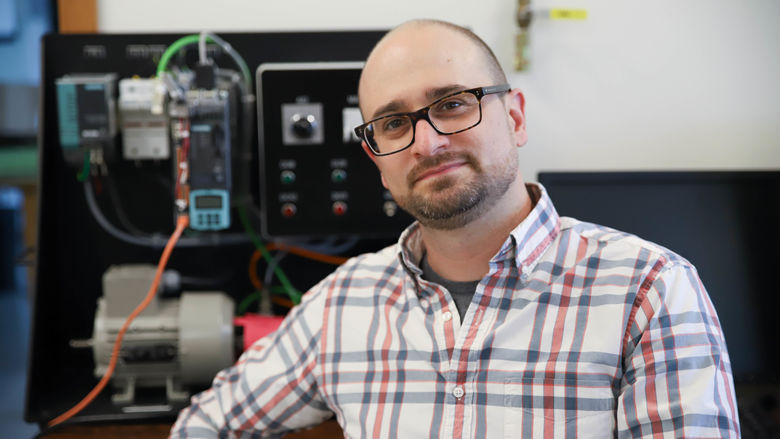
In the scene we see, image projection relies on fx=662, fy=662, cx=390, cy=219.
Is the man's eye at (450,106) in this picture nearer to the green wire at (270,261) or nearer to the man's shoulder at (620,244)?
the man's shoulder at (620,244)

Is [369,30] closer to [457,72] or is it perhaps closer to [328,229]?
[328,229]

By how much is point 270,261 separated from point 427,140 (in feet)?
2.91

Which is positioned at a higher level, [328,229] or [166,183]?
[166,183]

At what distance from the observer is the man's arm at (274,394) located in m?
1.28

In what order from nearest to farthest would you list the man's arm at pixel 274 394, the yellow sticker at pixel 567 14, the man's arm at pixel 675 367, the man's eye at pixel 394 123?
the man's arm at pixel 675 367, the man's eye at pixel 394 123, the man's arm at pixel 274 394, the yellow sticker at pixel 567 14

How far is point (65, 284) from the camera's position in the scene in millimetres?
1819

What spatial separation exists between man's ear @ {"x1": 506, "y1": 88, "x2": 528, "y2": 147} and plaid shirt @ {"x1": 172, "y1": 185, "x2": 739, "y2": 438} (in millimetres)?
112

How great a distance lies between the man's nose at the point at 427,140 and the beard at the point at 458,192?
1cm

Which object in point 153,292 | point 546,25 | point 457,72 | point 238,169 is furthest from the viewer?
point 546,25

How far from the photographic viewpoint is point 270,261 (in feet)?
6.05

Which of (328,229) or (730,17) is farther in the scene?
(730,17)

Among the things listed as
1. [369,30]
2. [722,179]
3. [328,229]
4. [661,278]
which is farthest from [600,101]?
[661,278]

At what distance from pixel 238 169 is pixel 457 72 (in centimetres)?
79

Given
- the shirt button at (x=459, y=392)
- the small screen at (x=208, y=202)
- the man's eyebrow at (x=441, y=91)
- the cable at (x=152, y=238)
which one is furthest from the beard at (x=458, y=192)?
the cable at (x=152, y=238)
